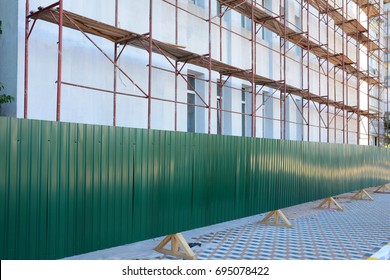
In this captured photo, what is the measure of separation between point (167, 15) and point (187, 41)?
94 cm

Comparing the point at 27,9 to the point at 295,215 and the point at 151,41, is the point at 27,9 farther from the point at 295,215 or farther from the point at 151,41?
the point at 295,215

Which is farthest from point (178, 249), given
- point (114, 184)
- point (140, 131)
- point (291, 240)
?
point (291, 240)

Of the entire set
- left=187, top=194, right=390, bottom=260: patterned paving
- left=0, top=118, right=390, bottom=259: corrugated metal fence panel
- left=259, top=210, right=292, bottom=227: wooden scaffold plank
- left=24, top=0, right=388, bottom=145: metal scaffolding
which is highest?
left=24, top=0, right=388, bottom=145: metal scaffolding

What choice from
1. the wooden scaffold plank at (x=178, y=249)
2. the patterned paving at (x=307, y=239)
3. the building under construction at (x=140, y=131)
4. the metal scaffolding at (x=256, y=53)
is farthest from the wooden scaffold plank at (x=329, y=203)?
the wooden scaffold plank at (x=178, y=249)

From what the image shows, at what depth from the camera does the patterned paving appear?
24.0 feet

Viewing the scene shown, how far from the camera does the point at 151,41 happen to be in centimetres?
816

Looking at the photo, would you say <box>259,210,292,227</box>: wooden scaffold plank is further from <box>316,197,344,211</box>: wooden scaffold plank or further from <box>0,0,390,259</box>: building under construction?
<box>316,197,344,211</box>: wooden scaffold plank

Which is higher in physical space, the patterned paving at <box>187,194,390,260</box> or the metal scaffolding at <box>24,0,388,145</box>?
the metal scaffolding at <box>24,0,388,145</box>

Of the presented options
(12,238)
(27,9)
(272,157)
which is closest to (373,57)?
(272,157)

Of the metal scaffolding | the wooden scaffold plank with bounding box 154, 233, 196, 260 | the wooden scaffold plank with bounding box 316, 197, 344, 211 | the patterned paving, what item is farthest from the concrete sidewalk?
the metal scaffolding

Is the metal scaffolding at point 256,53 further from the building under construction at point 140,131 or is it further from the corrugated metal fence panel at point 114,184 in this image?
the corrugated metal fence panel at point 114,184

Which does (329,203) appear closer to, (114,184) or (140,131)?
(140,131)

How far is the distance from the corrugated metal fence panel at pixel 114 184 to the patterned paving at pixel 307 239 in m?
0.60

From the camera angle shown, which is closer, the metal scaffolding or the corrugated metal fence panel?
the corrugated metal fence panel
